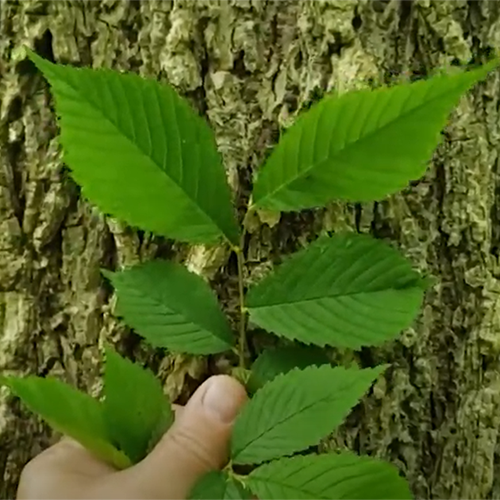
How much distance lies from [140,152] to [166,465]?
0.78ft

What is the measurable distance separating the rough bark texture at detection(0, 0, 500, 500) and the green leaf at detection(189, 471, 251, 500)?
11 cm

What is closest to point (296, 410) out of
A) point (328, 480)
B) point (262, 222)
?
point (328, 480)

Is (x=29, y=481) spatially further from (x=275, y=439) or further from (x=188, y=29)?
Answer: (x=188, y=29)

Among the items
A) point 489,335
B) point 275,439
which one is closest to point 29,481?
point 275,439

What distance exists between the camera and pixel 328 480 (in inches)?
23.3

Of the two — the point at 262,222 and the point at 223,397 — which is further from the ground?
the point at 262,222

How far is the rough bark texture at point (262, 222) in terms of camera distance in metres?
0.69

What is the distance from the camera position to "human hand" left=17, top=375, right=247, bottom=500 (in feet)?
2.00

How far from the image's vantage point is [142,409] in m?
0.65

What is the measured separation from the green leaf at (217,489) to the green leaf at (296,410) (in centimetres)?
2

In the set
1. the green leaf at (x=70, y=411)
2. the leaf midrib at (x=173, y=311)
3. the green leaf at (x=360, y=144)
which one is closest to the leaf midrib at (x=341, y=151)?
the green leaf at (x=360, y=144)

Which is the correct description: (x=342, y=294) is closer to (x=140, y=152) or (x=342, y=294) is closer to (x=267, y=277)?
(x=267, y=277)

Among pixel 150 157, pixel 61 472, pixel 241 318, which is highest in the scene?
pixel 150 157

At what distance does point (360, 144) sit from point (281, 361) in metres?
0.19
